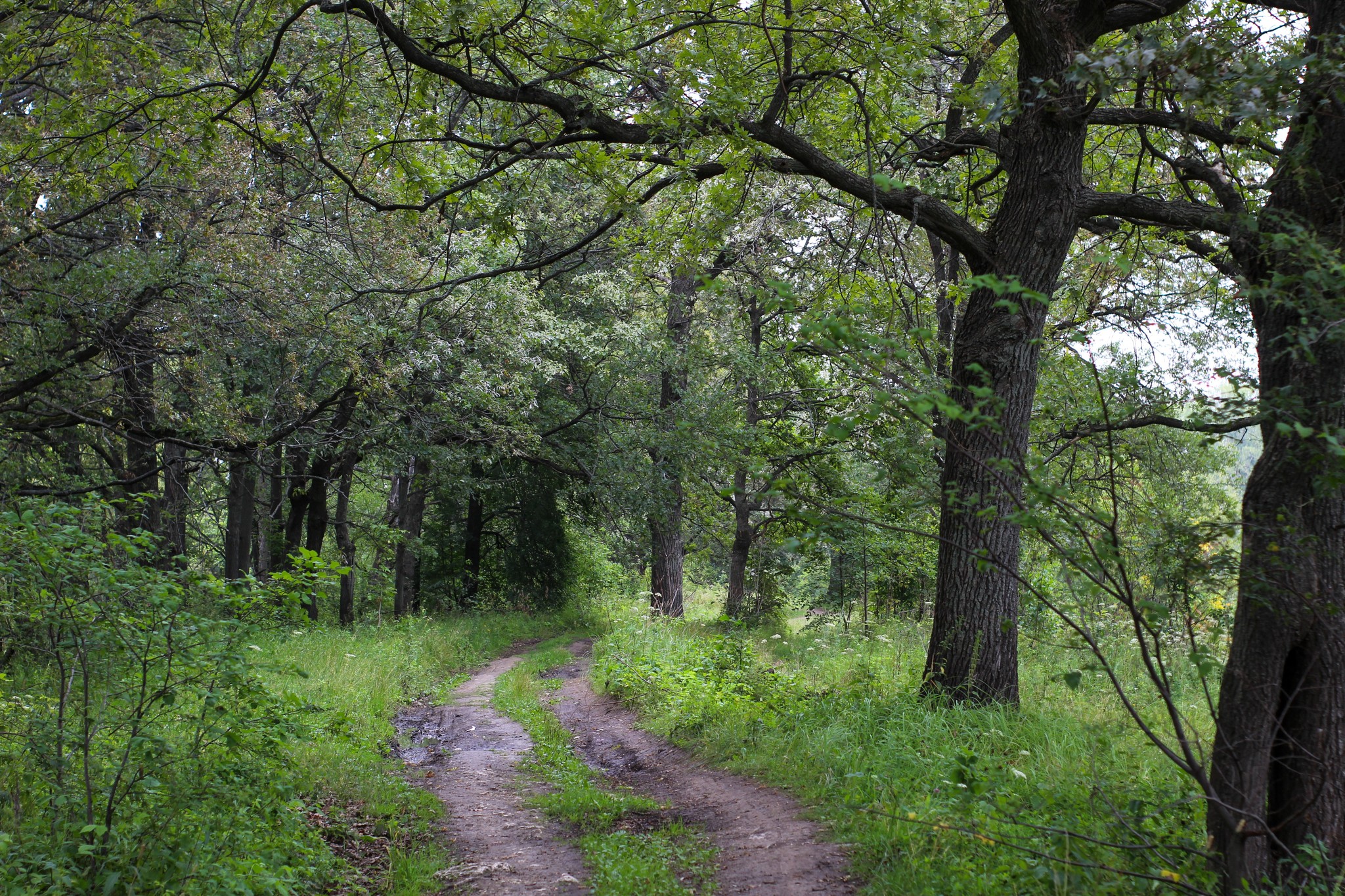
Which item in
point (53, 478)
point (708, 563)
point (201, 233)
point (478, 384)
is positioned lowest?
point (708, 563)

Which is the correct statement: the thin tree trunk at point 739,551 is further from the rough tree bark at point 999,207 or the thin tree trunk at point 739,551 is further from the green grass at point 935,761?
the rough tree bark at point 999,207

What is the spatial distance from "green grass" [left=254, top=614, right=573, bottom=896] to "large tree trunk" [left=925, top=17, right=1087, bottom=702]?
410 centimetres

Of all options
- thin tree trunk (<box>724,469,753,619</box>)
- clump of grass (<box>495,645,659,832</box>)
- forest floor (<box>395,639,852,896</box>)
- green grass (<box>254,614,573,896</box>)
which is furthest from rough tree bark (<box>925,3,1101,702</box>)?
thin tree trunk (<box>724,469,753,619</box>)

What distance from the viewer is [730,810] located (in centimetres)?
622

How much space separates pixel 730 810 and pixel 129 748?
389 centimetres

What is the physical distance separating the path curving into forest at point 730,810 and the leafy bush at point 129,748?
253 centimetres

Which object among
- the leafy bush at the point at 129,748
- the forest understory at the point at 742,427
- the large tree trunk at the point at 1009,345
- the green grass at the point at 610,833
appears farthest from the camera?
the large tree trunk at the point at 1009,345

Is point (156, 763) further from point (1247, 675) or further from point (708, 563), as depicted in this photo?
point (708, 563)

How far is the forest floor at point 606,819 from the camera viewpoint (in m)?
5.07

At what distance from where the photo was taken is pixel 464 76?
6062 mm

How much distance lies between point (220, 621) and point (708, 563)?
30234 mm

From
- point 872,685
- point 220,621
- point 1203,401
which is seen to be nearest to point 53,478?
point 220,621

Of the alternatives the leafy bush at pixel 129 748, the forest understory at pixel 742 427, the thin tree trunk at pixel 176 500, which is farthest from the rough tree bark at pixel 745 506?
the leafy bush at pixel 129 748

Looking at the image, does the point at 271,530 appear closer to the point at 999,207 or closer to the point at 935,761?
the point at 935,761
